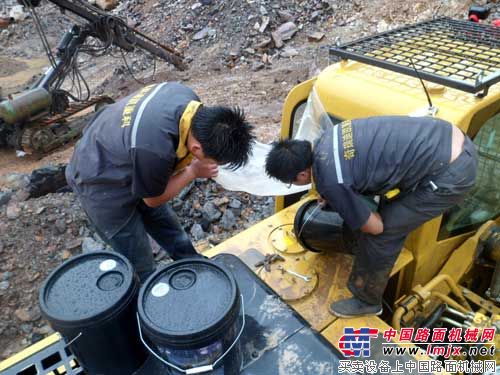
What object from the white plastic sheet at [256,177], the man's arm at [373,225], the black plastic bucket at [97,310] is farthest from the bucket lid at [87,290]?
the white plastic sheet at [256,177]

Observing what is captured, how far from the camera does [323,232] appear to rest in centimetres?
280

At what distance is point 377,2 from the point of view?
11.0 m

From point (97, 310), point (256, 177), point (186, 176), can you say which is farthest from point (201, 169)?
point (256, 177)

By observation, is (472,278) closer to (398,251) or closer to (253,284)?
(398,251)

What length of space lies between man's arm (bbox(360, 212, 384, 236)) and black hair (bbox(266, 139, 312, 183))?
457 millimetres

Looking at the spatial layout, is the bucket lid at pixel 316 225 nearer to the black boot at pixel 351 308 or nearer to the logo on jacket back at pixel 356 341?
the black boot at pixel 351 308

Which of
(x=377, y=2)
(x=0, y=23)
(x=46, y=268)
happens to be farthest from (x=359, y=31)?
(x=0, y=23)

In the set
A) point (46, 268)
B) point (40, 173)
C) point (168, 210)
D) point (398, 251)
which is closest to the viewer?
point (398, 251)

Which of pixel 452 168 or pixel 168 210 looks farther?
pixel 168 210

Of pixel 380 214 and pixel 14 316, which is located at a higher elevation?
pixel 380 214

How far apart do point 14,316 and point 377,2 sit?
10.3 metres

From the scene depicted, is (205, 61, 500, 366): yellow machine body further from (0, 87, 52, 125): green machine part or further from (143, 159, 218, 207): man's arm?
(0, 87, 52, 125): green machine part

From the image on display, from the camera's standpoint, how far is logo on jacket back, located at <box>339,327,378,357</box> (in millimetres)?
2250

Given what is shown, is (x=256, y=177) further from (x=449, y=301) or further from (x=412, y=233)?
(x=449, y=301)
